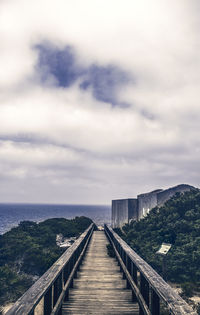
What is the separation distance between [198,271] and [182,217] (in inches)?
216

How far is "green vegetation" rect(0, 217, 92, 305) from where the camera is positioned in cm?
1117

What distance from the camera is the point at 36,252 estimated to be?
1488 cm

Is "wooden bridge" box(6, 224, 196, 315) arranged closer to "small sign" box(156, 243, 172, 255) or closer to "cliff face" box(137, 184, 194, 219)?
"small sign" box(156, 243, 172, 255)

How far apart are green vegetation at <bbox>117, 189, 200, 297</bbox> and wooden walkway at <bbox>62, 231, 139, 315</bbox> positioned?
2.65 m

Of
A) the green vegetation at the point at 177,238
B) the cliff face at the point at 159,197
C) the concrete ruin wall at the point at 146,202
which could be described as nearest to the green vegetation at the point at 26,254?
the green vegetation at the point at 177,238

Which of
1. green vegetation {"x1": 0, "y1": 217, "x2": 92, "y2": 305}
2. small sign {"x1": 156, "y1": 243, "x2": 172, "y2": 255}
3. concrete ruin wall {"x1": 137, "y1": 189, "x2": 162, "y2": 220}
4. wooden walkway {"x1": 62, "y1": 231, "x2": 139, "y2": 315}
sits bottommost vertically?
green vegetation {"x1": 0, "y1": 217, "x2": 92, "y2": 305}

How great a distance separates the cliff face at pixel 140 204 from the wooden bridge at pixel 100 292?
1263cm

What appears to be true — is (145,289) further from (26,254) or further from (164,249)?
(26,254)

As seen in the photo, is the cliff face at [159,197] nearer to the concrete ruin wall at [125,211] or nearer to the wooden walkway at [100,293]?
the concrete ruin wall at [125,211]

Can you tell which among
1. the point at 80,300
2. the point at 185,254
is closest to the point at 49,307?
the point at 80,300

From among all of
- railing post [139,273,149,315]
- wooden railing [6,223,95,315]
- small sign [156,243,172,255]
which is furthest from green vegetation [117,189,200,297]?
wooden railing [6,223,95,315]

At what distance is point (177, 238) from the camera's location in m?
14.4

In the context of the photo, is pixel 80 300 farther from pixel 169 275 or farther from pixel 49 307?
pixel 169 275

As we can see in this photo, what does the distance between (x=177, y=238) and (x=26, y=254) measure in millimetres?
8661
